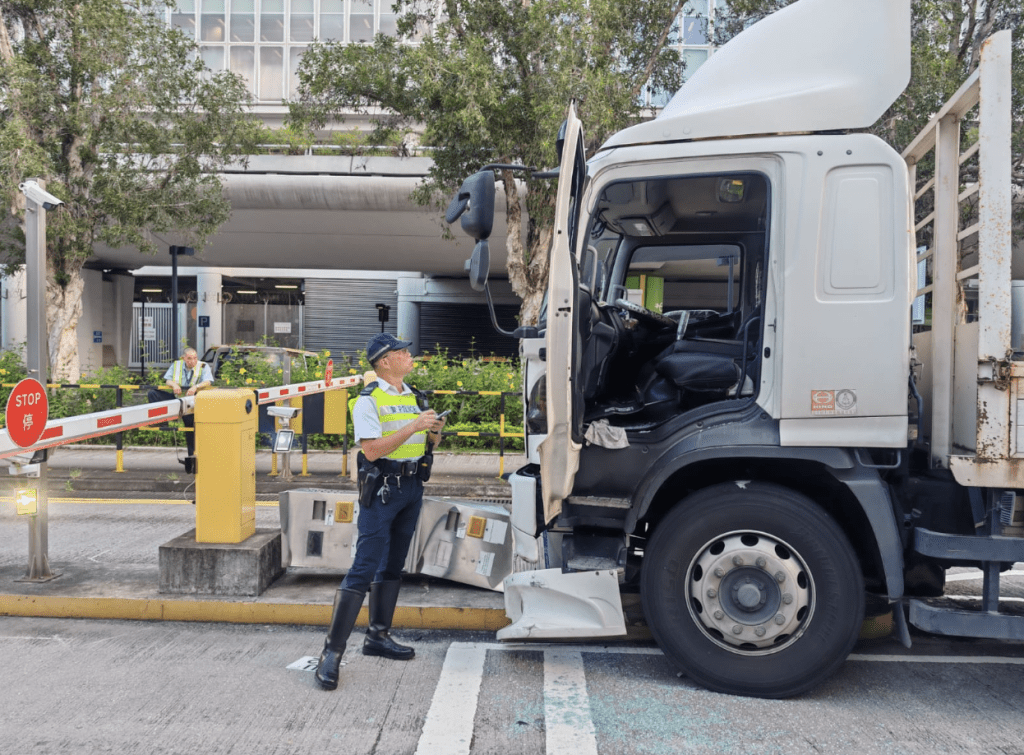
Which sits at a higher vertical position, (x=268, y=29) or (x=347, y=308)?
(x=268, y=29)

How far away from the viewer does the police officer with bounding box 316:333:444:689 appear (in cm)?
414

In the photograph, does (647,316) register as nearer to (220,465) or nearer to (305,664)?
(305,664)

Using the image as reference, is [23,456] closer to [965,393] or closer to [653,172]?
[653,172]

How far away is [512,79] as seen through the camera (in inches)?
556

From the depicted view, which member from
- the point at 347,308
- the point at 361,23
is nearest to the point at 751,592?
the point at 361,23

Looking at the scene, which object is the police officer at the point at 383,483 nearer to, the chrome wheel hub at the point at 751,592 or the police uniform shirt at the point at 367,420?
the police uniform shirt at the point at 367,420

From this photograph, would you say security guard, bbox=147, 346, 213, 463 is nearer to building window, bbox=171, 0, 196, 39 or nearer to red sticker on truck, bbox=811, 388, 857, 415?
red sticker on truck, bbox=811, 388, 857, 415

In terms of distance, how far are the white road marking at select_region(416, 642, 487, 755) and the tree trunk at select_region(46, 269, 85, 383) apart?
14449 millimetres

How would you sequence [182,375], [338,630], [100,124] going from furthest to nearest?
[100,124], [182,375], [338,630]

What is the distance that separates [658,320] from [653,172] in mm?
1136

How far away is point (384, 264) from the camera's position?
3172 centimetres

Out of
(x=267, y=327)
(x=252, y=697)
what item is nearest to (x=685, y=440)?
(x=252, y=697)

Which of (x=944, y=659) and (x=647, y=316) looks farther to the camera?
(x=647, y=316)

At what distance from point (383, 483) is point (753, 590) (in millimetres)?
1857
